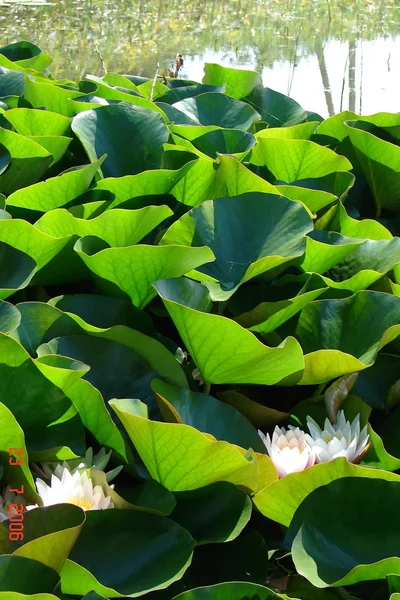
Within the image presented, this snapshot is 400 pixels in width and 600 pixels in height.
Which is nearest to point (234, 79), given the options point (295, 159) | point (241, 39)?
point (295, 159)

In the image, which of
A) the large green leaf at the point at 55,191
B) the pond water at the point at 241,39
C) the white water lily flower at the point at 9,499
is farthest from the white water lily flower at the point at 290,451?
the pond water at the point at 241,39

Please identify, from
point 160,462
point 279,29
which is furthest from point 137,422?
point 279,29

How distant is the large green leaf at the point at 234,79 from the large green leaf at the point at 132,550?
1137mm

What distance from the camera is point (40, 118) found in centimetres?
126

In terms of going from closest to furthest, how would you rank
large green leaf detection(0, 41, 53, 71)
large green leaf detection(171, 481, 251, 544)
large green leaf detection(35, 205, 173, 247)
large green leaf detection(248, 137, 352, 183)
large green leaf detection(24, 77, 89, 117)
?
large green leaf detection(171, 481, 251, 544)
large green leaf detection(35, 205, 173, 247)
large green leaf detection(248, 137, 352, 183)
large green leaf detection(24, 77, 89, 117)
large green leaf detection(0, 41, 53, 71)

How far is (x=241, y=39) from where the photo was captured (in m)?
6.47

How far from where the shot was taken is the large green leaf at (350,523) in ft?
2.29

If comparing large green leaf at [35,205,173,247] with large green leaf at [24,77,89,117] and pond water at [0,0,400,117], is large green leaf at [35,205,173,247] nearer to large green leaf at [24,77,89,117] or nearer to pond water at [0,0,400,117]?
large green leaf at [24,77,89,117]

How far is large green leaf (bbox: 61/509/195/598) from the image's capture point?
667 mm

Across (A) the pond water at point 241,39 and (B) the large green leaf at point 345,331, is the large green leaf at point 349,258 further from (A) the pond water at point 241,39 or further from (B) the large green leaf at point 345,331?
(A) the pond water at point 241,39

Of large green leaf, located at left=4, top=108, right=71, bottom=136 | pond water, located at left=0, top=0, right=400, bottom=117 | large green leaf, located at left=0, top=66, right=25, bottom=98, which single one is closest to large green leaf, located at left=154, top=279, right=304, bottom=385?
large green leaf, located at left=4, top=108, right=71, bottom=136

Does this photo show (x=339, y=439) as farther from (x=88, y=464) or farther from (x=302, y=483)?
(x=88, y=464)

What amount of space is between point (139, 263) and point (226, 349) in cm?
16

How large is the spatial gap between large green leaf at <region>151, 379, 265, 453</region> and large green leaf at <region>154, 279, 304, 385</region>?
4cm
